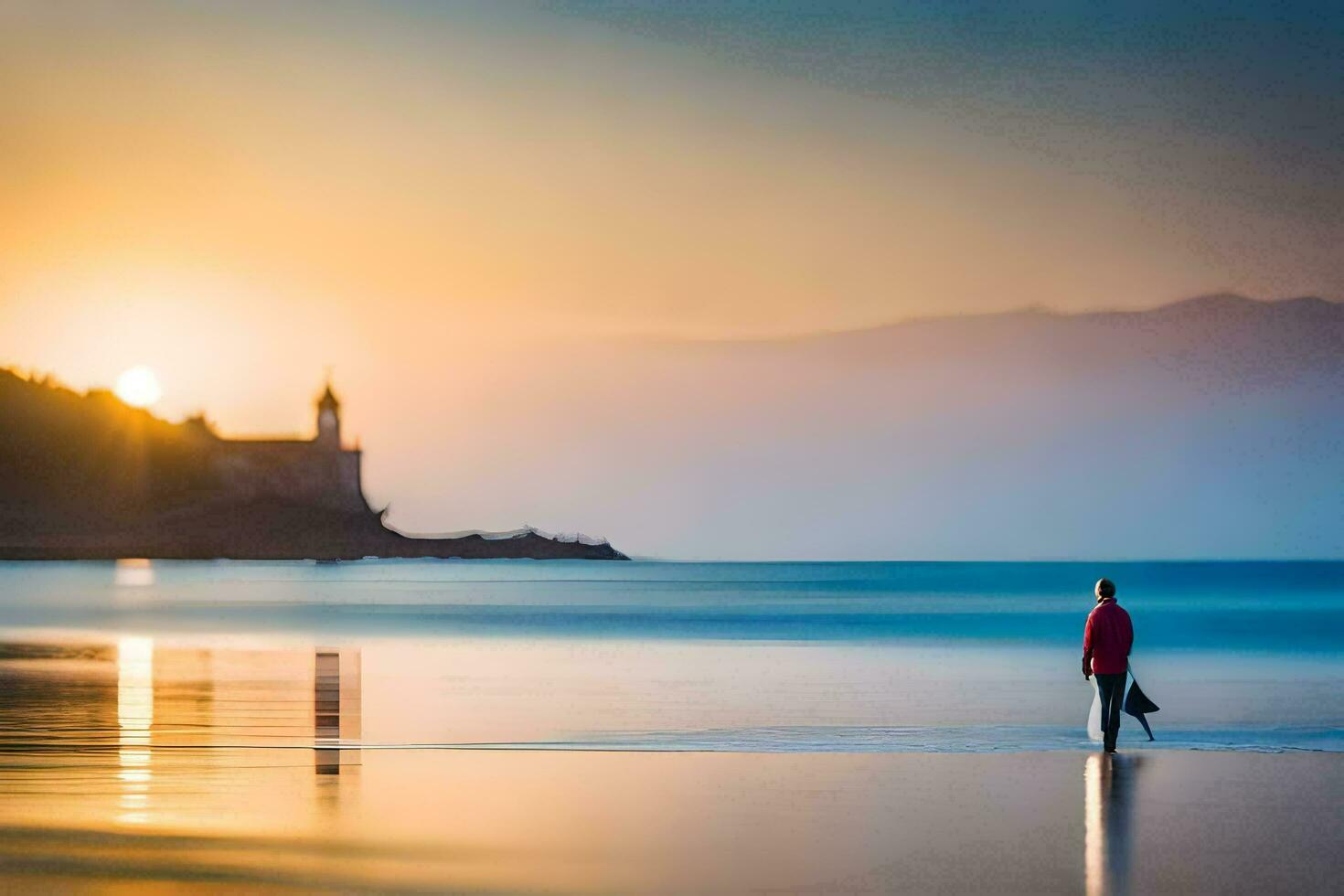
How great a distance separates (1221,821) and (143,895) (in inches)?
263

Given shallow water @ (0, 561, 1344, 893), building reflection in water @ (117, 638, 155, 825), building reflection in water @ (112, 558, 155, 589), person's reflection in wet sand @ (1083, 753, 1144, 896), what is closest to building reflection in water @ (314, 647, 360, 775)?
shallow water @ (0, 561, 1344, 893)

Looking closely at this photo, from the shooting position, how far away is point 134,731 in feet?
48.5

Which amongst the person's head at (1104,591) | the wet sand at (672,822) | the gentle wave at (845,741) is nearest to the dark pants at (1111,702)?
the wet sand at (672,822)

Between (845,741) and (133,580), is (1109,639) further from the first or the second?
(133,580)

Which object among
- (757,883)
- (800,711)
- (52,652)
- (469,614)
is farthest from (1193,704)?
(469,614)

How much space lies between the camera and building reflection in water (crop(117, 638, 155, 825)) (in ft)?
32.9

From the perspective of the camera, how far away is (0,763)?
12.0 meters

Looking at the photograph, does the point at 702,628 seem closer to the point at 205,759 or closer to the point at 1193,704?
the point at 1193,704

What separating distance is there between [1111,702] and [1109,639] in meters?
0.62

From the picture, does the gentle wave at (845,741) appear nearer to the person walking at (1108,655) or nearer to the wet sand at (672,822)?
the wet sand at (672,822)

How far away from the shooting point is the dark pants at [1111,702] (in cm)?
1296

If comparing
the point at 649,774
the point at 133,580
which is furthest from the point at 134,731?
the point at 133,580

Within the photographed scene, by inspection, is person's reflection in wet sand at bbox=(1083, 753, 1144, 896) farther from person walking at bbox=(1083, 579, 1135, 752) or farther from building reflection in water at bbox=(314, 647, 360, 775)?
building reflection in water at bbox=(314, 647, 360, 775)

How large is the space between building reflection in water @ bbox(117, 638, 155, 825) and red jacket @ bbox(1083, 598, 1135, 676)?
7987 millimetres
